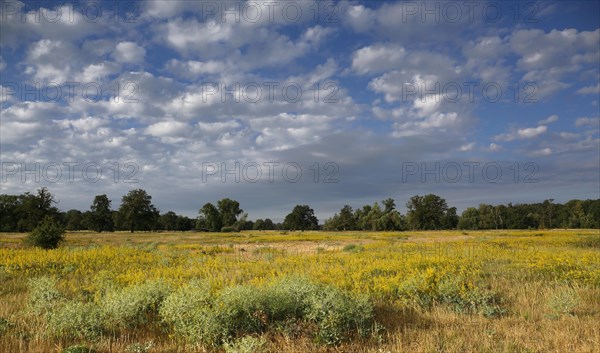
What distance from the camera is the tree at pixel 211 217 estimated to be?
331 feet

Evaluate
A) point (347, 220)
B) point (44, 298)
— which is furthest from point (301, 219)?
point (44, 298)

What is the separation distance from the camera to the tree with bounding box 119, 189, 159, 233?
8412 centimetres

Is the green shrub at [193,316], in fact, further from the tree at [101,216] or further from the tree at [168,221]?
the tree at [168,221]

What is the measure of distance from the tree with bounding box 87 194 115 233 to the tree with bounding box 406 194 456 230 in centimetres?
8125

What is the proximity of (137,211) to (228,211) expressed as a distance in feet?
90.5

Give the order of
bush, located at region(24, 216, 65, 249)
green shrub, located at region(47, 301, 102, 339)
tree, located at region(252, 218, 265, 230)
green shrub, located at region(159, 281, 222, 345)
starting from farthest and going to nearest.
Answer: tree, located at region(252, 218, 265, 230), bush, located at region(24, 216, 65, 249), green shrub, located at region(47, 301, 102, 339), green shrub, located at region(159, 281, 222, 345)

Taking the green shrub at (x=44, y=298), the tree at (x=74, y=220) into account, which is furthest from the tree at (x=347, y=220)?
the green shrub at (x=44, y=298)

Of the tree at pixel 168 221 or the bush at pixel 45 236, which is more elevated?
the bush at pixel 45 236

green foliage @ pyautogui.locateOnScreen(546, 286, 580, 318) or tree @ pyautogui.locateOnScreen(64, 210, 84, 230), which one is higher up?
green foliage @ pyautogui.locateOnScreen(546, 286, 580, 318)

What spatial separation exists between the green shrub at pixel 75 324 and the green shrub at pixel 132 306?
0.34 m

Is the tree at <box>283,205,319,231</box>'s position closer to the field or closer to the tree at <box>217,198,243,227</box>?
the tree at <box>217,198,243,227</box>

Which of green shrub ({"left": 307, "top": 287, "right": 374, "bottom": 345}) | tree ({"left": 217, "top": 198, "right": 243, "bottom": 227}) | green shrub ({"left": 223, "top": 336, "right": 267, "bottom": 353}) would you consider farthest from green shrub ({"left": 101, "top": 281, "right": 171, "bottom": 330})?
tree ({"left": 217, "top": 198, "right": 243, "bottom": 227})

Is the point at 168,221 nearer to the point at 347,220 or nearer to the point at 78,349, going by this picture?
the point at 347,220

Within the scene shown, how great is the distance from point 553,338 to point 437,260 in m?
8.93
